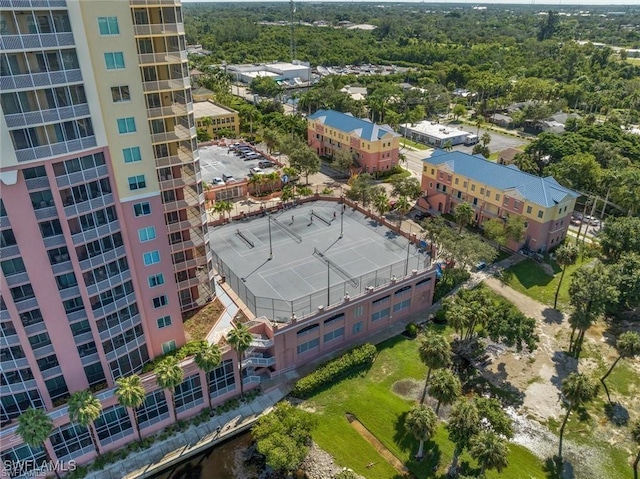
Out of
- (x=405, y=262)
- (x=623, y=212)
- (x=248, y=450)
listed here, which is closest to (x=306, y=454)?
(x=248, y=450)

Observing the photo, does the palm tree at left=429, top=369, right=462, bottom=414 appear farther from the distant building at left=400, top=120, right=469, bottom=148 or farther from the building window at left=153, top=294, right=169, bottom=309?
the distant building at left=400, top=120, right=469, bottom=148

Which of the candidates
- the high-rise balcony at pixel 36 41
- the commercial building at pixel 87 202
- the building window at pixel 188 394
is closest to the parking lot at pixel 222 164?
the commercial building at pixel 87 202

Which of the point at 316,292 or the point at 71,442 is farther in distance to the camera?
Result: the point at 316,292

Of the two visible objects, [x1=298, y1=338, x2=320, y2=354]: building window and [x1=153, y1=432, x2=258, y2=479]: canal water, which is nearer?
[x1=153, y1=432, x2=258, y2=479]: canal water

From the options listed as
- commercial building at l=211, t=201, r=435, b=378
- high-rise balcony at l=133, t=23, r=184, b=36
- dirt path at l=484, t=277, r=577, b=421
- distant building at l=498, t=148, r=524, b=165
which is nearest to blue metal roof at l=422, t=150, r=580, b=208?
dirt path at l=484, t=277, r=577, b=421

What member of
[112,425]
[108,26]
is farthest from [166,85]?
[112,425]

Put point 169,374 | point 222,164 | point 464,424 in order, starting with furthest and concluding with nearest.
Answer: point 222,164, point 169,374, point 464,424

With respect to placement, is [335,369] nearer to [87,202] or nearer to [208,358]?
[208,358]
